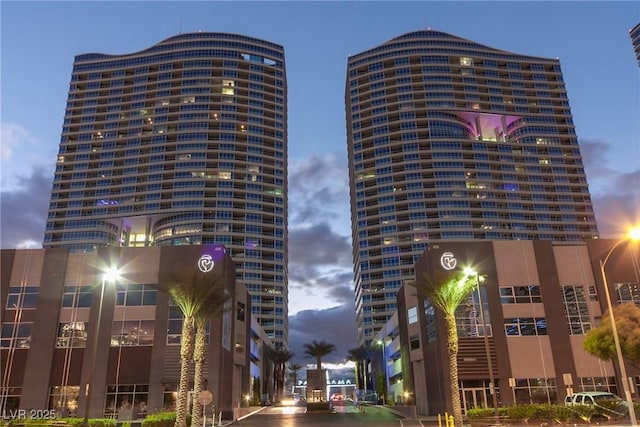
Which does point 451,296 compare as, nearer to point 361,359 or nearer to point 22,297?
point 22,297

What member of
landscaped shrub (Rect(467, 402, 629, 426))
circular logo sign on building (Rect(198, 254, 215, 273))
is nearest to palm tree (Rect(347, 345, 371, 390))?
circular logo sign on building (Rect(198, 254, 215, 273))

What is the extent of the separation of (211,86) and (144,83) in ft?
71.5

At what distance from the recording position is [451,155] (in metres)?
148

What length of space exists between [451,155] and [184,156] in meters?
80.2

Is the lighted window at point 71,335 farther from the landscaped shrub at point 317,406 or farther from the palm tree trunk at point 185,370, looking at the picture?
the landscaped shrub at point 317,406

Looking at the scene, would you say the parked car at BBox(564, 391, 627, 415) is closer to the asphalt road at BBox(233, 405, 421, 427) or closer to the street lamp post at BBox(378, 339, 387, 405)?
the asphalt road at BBox(233, 405, 421, 427)

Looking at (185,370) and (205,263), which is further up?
(205,263)

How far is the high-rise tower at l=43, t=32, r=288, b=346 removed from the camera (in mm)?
138375

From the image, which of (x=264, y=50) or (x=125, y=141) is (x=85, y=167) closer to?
(x=125, y=141)

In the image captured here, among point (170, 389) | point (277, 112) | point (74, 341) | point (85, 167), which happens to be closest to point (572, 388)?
point (170, 389)

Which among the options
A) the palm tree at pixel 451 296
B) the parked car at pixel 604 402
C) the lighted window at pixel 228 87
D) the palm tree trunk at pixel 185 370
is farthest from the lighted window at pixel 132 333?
the lighted window at pixel 228 87

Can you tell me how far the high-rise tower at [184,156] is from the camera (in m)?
138

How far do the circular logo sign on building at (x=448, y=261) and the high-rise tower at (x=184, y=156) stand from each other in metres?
91.0

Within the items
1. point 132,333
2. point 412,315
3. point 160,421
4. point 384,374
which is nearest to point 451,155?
point 384,374
